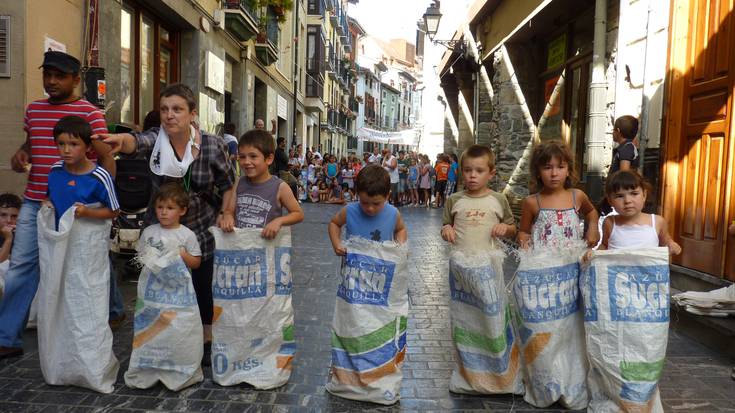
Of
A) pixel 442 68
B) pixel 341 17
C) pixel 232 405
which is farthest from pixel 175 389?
pixel 341 17

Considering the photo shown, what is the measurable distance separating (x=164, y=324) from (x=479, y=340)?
66.8 inches

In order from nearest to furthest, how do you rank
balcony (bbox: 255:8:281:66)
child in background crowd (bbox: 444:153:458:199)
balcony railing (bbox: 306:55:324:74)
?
1. balcony (bbox: 255:8:281:66)
2. child in background crowd (bbox: 444:153:458:199)
3. balcony railing (bbox: 306:55:324:74)

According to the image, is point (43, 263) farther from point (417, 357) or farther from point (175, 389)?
point (417, 357)

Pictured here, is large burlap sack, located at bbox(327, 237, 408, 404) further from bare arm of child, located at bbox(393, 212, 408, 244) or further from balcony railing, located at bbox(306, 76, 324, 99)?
balcony railing, located at bbox(306, 76, 324, 99)

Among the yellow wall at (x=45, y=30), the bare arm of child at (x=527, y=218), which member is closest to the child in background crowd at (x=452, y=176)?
the yellow wall at (x=45, y=30)

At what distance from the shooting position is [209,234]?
3.73 m

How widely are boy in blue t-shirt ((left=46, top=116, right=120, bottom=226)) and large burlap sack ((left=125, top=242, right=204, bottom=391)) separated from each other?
0.39m

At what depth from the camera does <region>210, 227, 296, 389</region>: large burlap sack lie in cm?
332

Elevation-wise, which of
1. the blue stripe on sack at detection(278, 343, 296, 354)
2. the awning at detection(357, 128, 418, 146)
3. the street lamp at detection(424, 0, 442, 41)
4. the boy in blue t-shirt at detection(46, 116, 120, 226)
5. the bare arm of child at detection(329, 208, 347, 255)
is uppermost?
the street lamp at detection(424, 0, 442, 41)

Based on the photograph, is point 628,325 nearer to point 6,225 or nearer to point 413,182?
point 6,225

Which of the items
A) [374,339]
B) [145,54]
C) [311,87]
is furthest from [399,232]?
[311,87]

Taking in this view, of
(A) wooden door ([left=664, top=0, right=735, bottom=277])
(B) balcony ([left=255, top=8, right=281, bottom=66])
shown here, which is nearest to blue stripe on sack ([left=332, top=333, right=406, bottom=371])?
(A) wooden door ([left=664, top=0, right=735, bottom=277])

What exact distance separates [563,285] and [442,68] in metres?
18.2

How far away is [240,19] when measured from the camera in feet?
42.7
